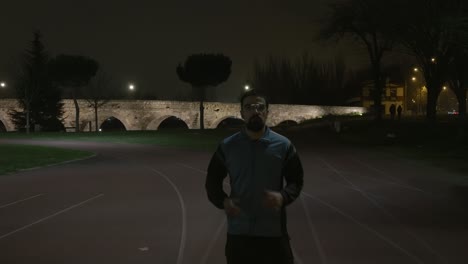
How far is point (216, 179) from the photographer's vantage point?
389 centimetres

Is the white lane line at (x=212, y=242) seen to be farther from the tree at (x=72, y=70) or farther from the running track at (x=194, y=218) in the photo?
the tree at (x=72, y=70)

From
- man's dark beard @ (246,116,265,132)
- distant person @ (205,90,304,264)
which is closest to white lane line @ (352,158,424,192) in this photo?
distant person @ (205,90,304,264)

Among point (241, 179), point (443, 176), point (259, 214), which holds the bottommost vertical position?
point (443, 176)

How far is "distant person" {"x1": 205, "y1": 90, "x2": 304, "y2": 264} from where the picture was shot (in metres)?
3.66

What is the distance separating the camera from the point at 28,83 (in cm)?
5697

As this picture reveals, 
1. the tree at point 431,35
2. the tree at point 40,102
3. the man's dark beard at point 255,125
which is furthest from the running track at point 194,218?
the tree at point 40,102

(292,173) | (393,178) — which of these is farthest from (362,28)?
(292,173)

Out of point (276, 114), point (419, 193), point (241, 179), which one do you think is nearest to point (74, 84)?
point (276, 114)

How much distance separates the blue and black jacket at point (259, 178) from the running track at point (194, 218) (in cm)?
326

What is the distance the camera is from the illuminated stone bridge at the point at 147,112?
65750mm

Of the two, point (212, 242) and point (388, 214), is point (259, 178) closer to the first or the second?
point (212, 242)

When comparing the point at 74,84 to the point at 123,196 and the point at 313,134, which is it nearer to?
the point at 313,134

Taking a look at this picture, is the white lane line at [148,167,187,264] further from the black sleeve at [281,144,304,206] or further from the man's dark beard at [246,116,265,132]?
the man's dark beard at [246,116,265,132]

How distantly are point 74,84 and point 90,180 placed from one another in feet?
188
